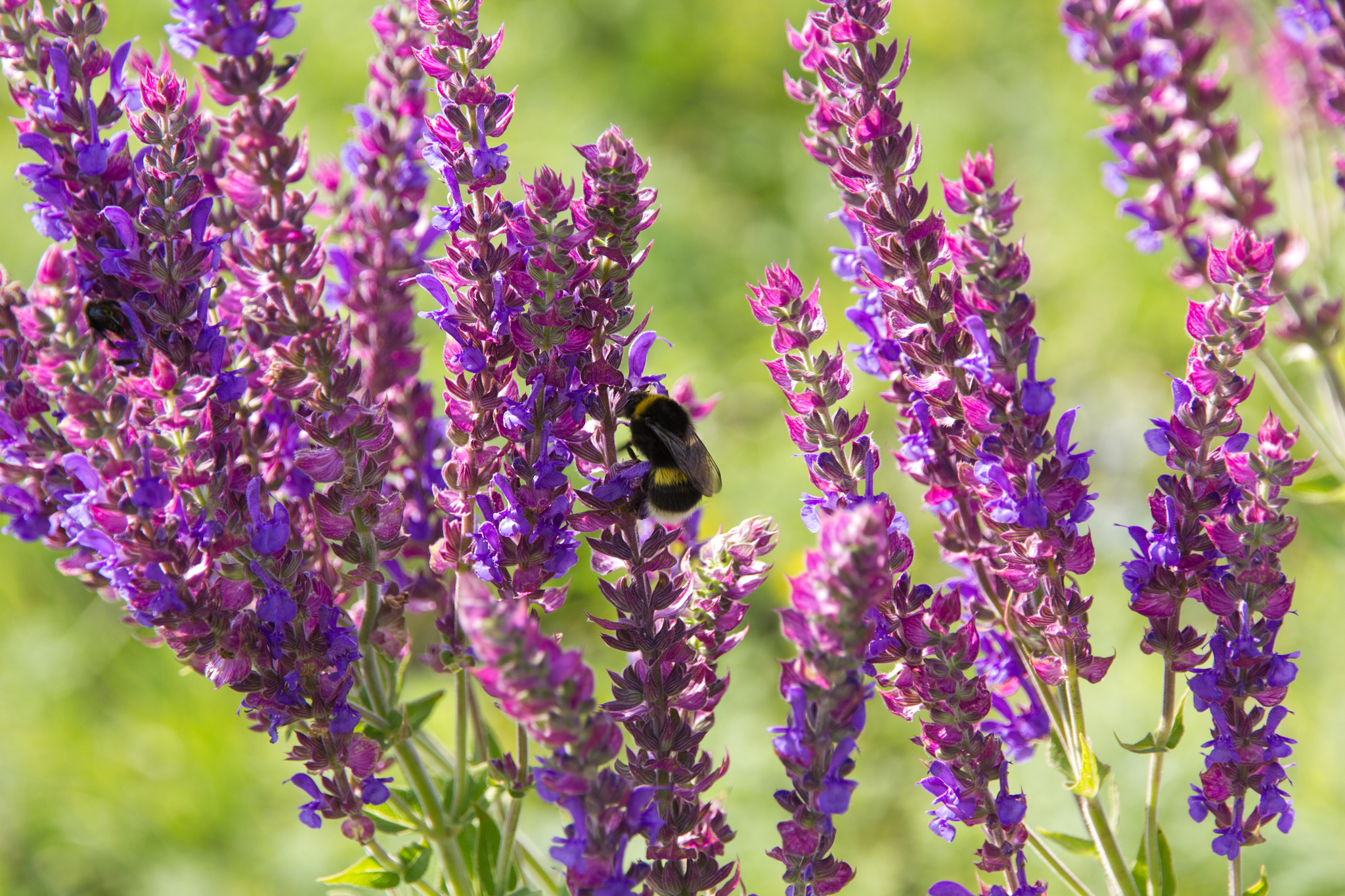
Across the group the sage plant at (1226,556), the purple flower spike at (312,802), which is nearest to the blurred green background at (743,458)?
the purple flower spike at (312,802)

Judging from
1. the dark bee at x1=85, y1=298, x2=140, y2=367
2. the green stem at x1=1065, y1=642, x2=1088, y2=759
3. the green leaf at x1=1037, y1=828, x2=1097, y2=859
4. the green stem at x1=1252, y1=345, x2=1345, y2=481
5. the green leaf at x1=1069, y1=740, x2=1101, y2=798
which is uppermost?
the green stem at x1=1252, y1=345, x2=1345, y2=481

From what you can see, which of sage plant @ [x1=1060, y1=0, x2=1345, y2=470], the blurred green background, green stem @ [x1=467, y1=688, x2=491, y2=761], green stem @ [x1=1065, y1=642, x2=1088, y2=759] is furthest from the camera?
the blurred green background

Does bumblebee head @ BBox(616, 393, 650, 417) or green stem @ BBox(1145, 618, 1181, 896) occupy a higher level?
bumblebee head @ BBox(616, 393, 650, 417)

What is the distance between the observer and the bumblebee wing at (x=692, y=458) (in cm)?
174

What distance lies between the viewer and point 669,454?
1.74 meters

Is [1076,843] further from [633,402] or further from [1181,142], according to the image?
[1181,142]

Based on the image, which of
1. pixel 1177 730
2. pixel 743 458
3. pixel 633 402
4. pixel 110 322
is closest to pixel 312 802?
pixel 110 322

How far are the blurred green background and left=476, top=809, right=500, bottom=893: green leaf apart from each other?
1.67 feet

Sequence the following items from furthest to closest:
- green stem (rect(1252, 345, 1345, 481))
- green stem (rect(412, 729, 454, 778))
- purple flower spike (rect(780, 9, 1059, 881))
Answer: green stem (rect(1252, 345, 1345, 481)) → green stem (rect(412, 729, 454, 778)) → purple flower spike (rect(780, 9, 1059, 881))

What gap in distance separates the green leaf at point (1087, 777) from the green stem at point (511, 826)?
68 cm

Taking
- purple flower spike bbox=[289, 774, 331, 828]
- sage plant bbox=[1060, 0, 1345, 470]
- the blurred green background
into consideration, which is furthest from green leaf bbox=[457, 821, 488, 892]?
sage plant bbox=[1060, 0, 1345, 470]

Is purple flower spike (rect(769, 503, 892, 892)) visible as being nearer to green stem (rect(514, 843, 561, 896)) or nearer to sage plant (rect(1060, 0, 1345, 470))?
green stem (rect(514, 843, 561, 896))

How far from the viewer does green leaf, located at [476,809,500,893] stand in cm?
147

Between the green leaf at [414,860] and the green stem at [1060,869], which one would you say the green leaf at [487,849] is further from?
the green stem at [1060,869]
